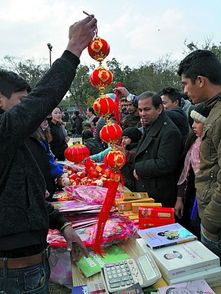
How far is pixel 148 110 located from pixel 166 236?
1456mm

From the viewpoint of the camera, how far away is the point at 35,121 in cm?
87

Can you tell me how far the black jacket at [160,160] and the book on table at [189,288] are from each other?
1379mm

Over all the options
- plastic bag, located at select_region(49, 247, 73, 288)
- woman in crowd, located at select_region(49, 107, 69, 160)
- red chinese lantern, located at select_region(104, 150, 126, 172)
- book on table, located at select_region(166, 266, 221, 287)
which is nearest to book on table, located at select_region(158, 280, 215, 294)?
book on table, located at select_region(166, 266, 221, 287)

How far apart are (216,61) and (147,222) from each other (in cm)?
108

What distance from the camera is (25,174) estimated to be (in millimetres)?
995

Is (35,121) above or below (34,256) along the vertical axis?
above

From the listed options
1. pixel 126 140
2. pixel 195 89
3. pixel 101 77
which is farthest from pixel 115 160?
pixel 126 140

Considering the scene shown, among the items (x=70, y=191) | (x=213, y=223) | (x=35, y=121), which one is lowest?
(x=70, y=191)

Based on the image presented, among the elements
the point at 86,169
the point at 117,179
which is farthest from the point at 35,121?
the point at 86,169

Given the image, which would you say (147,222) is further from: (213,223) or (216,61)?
(216,61)

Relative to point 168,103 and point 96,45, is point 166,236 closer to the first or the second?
point 96,45

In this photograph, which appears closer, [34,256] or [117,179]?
[34,256]

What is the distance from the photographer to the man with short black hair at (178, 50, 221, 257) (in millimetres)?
1361

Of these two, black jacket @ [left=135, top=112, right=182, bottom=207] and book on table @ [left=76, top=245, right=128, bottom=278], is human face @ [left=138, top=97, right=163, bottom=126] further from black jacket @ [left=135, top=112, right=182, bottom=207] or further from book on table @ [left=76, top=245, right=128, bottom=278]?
book on table @ [left=76, top=245, right=128, bottom=278]
